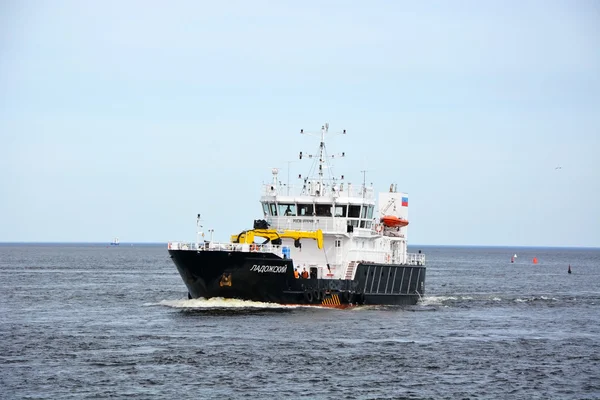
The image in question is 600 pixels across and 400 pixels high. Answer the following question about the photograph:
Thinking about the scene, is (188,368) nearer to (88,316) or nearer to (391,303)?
(88,316)

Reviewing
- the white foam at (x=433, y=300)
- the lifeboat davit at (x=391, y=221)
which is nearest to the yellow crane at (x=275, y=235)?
the lifeboat davit at (x=391, y=221)

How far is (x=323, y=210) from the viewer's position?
185 ft

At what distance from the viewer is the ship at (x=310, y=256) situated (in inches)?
1994

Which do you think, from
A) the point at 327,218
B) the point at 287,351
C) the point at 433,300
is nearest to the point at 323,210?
the point at 327,218

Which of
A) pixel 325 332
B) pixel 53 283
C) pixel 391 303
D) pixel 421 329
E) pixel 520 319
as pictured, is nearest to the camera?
pixel 325 332

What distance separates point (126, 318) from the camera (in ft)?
166

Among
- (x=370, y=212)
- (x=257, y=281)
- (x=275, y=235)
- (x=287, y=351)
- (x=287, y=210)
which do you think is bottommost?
(x=287, y=351)

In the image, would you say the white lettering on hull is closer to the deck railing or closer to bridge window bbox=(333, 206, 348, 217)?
the deck railing

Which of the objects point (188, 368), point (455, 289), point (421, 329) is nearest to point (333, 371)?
point (188, 368)

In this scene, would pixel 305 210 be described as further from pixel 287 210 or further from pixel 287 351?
pixel 287 351

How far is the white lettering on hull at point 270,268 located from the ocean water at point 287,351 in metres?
2.01

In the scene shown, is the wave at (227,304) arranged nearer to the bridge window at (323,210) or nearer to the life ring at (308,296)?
the life ring at (308,296)

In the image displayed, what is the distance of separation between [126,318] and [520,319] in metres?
21.5

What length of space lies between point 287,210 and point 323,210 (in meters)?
2.01
